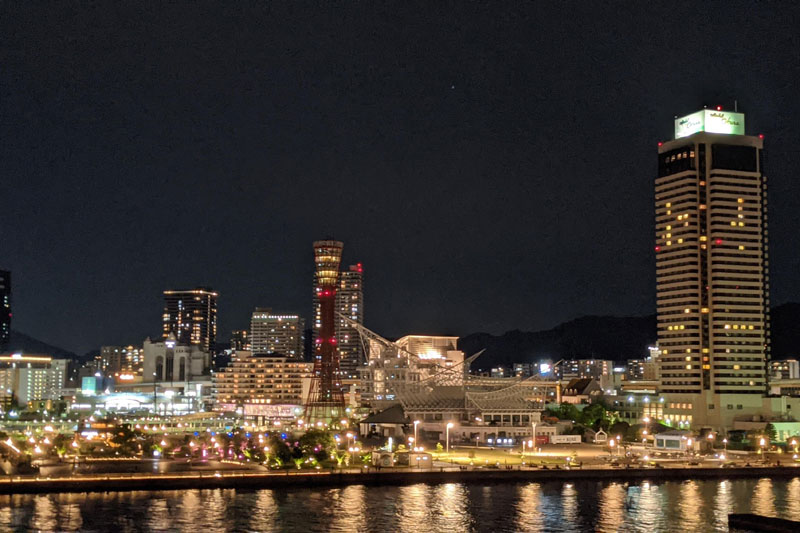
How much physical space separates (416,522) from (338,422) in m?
63.0

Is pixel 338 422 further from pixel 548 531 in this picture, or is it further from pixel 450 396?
pixel 548 531

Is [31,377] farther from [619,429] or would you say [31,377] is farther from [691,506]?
[691,506]

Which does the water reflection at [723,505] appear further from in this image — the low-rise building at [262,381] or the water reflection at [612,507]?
the low-rise building at [262,381]

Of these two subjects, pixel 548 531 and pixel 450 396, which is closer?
pixel 548 531

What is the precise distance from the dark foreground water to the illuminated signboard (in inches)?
2040

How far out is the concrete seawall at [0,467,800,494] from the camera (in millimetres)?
61438

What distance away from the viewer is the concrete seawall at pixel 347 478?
61.4 metres

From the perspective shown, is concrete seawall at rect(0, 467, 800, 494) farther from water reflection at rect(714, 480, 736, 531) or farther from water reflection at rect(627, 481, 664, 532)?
water reflection at rect(714, 480, 736, 531)

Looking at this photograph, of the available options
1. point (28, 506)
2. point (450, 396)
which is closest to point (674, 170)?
point (450, 396)

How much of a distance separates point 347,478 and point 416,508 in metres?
12.2

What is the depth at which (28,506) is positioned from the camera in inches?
2170

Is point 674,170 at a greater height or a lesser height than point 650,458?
greater

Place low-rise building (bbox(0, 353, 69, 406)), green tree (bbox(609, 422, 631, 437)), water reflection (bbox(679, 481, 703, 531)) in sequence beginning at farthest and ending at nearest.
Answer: low-rise building (bbox(0, 353, 69, 406)) → green tree (bbox(609, 422, 631, 437)) → water reflection (bbox(679, 481, 703, 531))

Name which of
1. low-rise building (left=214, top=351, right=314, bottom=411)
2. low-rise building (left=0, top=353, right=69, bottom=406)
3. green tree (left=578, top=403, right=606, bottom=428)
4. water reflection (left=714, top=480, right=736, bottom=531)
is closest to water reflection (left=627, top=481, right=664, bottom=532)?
water reflection (left=714, top=480, right=736, bottom=531)
